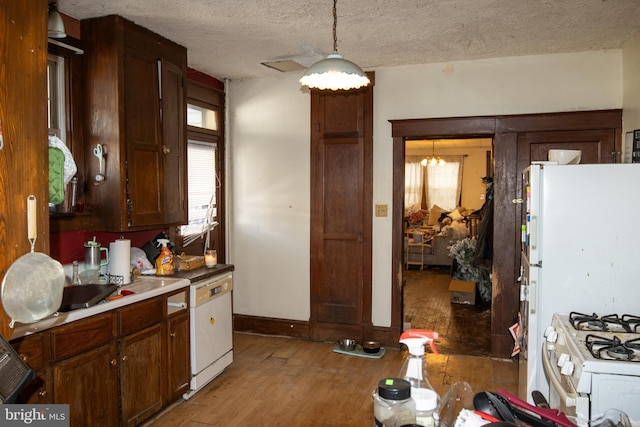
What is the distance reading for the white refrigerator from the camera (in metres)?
2.44

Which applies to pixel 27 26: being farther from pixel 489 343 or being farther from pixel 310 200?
pixel 489 343

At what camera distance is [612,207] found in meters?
2.46

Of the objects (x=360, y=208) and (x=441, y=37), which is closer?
(x=441, y=37)

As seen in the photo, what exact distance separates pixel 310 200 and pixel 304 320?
3.95 ft

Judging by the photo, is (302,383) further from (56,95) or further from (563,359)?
(56,95)

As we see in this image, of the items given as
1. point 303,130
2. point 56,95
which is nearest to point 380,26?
point 303,130

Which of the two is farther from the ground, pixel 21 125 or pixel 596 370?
pixel 21 125

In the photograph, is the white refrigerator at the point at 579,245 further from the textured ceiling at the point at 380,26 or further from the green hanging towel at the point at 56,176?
the green hanging towel at the point at 56,176

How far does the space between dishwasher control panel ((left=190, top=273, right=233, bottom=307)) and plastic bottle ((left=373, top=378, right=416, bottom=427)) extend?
7.90 feet

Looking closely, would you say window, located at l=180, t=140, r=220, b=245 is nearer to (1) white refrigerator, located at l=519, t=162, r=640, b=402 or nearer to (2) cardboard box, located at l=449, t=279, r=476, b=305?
(1) white refrigerator, located at l=519, t=162, r=640, b=402

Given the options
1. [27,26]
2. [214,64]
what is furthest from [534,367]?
[214,64]

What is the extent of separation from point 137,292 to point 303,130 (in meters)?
2.37

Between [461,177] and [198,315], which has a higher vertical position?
[461,177]

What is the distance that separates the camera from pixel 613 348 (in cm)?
174
